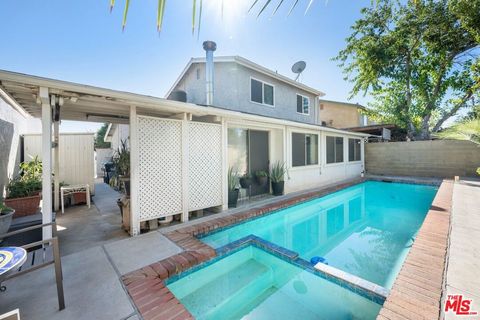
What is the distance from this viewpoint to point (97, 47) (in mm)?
8391

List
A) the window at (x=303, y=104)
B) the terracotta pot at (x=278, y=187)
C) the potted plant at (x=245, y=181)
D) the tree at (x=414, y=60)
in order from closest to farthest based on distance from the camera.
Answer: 1. the potted plant at (x=245, y=181)
2. the terracotta pot at (x=278, y=187)
3. the tree at (x=414, y=60)
4. the window at (x=303, y=104)

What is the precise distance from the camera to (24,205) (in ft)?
19.0

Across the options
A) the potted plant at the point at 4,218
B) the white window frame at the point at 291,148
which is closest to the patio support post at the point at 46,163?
the potted plant at the point at 4,218

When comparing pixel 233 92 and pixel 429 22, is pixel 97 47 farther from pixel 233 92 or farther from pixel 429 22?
pixel 429 22

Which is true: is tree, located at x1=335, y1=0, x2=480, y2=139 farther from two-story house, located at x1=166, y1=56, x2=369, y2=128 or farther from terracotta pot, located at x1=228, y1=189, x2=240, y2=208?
terracotta pot, located at x1=228, y1=189, x2=240, y2=208

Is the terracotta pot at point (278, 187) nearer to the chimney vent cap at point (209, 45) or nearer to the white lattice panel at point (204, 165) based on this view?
the white lattice panel at point (204, 165)

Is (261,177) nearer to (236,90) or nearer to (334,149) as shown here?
(236,90)

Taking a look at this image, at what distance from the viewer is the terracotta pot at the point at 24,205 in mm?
5621

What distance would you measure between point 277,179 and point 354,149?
9051 millimetres

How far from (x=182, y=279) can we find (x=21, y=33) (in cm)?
977

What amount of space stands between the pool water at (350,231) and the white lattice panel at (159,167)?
4.43 ft

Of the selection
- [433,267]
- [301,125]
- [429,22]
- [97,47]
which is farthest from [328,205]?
[429,22]

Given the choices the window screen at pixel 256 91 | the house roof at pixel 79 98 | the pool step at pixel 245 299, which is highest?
the window screen at pixel 256 91

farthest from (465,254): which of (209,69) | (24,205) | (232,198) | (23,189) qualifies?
(23,189)
